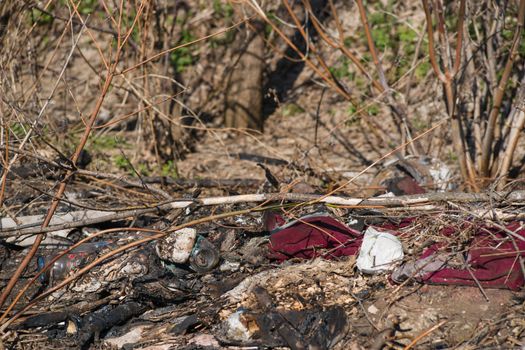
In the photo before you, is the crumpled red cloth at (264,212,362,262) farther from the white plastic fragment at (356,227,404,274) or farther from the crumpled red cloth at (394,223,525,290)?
the crumpled red cloth at (394,223,525,290)

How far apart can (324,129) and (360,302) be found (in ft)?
11.9

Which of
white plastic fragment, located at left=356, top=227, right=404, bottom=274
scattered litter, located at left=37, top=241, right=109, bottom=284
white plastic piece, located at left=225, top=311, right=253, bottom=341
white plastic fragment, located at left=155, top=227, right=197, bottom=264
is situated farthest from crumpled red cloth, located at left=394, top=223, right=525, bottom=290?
scattered litter, located at left=37, top=241, right=109, bottom=284

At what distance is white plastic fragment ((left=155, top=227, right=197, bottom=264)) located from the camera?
165 inches

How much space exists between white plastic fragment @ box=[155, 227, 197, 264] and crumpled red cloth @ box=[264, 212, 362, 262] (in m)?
0.49

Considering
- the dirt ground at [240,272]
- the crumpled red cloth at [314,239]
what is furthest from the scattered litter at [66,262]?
the crumpled red cloth at [314,239]

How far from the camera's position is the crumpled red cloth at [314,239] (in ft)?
13.6

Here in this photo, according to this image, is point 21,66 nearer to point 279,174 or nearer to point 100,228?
point 100,228

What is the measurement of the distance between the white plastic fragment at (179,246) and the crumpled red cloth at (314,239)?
1.61 feet

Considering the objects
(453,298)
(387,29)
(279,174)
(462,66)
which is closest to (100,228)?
(279,174)

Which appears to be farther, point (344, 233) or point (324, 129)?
point (324, 129)

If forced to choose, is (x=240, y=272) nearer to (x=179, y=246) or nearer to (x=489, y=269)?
(x=179, y=246)

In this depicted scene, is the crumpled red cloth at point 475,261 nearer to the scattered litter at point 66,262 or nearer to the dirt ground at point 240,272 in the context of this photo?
the dirt ground at point 240,272

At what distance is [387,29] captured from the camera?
23.6 feet

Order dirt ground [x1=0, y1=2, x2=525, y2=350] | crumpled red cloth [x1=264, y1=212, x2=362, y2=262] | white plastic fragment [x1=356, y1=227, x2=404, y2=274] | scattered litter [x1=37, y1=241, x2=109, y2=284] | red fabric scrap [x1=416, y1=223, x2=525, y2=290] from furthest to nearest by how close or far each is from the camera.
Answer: scattered litter [x1=37, y1=241, x2=109, y2=284] → crumpled red cloth [x1=264, y1=212, x2=362, y2=262] → white plastic fragment [x1=356, y1=227, x2=404, y2=274] → red fabric scrap [x1=416, y1=223, x2=525, y2=290] → dirt ground [x1=0, y1=2, x2=525, y2=350]
